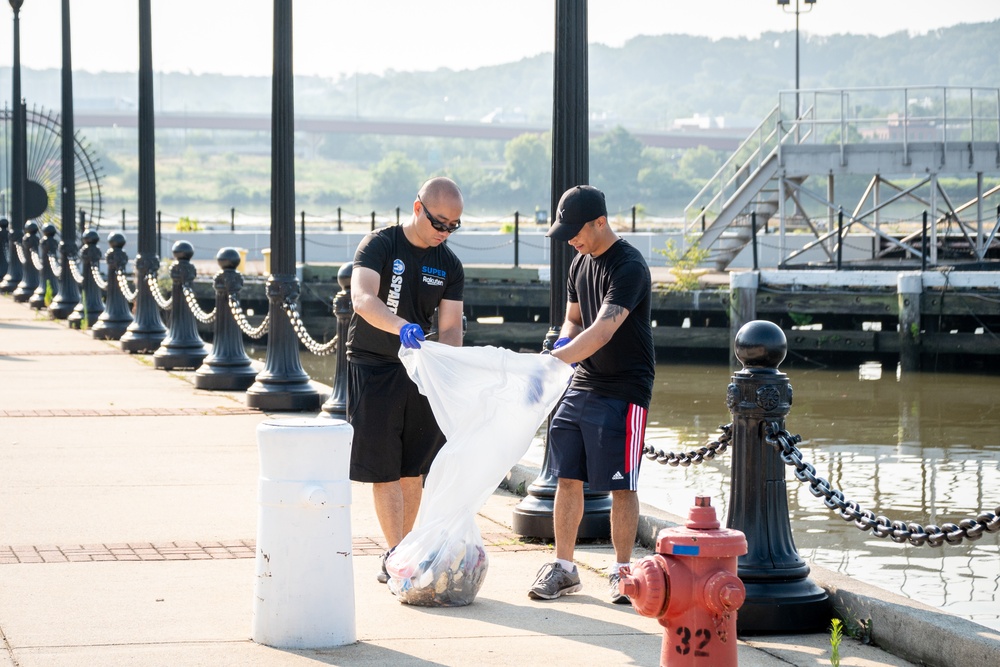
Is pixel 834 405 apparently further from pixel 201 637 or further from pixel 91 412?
pixel 201 637

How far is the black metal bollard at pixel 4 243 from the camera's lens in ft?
108

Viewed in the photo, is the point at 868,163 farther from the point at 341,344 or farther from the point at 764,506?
the point at 764,506

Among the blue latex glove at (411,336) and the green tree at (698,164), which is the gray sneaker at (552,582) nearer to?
the blue latex glove at (411,336)

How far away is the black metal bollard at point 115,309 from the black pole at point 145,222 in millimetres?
1429

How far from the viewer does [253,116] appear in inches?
6496

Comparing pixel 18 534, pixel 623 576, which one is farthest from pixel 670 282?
pixel 623 576

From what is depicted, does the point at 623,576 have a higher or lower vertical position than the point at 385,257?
lower

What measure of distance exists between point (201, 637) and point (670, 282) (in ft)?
79.1

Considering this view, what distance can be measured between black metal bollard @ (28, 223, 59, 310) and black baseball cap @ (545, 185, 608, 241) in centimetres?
2126

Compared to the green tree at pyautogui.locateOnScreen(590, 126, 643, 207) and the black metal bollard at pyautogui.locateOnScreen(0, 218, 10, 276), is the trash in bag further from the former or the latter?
the green tree at pyautogui.locateOnScreen(590, 126, 643, 207)

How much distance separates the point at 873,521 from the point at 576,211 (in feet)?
5.75

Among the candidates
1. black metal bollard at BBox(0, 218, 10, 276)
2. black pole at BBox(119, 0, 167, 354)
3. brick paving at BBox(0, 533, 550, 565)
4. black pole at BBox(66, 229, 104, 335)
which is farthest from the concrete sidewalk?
black metal bollard at BBox(0, 218, 10, 276)

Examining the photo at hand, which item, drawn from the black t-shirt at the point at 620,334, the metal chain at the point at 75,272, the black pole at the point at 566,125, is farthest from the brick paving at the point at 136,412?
the metal chain at the point at 75,272

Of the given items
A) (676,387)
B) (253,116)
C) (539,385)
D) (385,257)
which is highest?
(253,116)
